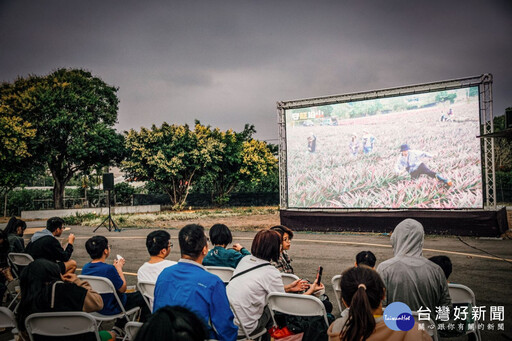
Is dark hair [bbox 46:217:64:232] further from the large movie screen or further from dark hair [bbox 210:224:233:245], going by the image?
the large movie screen

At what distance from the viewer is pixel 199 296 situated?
217cm

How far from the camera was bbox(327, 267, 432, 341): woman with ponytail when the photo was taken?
1.80 metres

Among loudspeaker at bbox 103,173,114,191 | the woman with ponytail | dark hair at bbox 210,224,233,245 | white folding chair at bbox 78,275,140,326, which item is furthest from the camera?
loudspeaker at bbox 103,173,114,191

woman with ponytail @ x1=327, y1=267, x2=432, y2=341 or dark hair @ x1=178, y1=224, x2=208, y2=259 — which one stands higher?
dark hair @ x1=178, y1=224, x2=208, y2=259

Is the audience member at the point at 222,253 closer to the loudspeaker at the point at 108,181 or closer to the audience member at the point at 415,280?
the audience member at the point at 415,280

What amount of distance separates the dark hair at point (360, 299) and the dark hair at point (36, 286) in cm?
241

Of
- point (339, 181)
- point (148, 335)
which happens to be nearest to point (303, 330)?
point (148, 335)

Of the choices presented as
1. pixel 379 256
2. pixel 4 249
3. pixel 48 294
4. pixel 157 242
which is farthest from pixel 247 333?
pixel 379 256

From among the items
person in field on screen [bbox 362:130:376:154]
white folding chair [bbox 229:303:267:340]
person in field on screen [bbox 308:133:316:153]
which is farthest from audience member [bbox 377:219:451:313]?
person in field on screen [bbox 308:133:316:153]

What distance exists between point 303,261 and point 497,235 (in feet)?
24.5

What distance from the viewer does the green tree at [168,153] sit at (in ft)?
88.9

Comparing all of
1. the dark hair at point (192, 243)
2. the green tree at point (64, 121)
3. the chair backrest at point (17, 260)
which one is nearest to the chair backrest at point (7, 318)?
Result: the dark hair at point (192, 243)

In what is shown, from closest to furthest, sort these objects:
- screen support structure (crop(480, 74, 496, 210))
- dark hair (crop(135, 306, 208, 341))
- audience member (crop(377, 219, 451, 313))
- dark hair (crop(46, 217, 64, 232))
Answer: dark hair (crop(135, 306, 208, 341))
audience member (crop(377, 219, 451, 313))
dark hair (crop(46, 217, 64, 232))
screen support structure (crop(480, 74, 496, 210))

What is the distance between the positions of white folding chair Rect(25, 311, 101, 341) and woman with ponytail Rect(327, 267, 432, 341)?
6.09 feet
